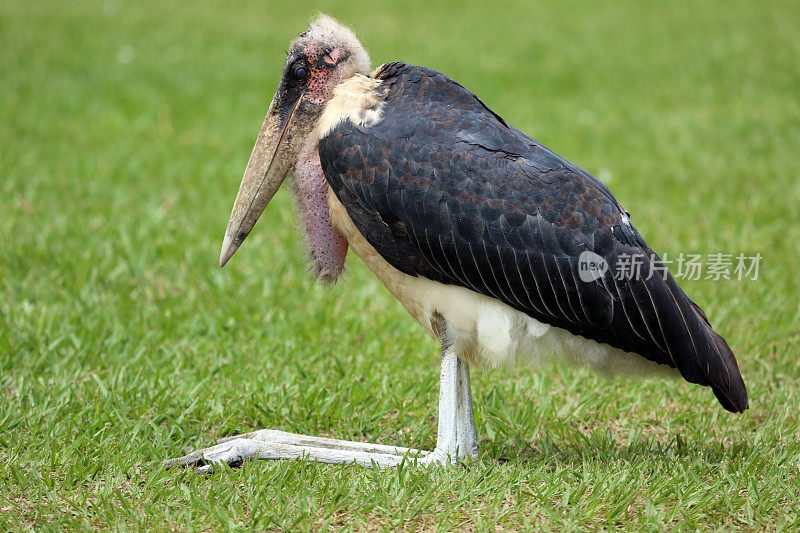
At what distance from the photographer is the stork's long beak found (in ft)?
11.0

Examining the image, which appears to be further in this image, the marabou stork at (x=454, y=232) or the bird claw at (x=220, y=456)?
the bird claw at (x=220, y=456)

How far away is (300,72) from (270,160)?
351 millimetres

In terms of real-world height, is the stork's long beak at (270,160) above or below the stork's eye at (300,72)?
below

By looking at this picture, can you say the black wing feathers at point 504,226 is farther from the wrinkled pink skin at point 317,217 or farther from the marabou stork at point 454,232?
the wrinkled pink skin at point 317,217

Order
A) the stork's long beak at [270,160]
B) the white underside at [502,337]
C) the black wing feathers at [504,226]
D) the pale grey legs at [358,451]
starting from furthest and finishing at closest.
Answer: the stork's long beak at [270,160] < the pale grey legs at [358,451] < the white underside at [502,337] < the black wing feathers at [504,226]

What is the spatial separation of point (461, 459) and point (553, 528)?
53 centimetres

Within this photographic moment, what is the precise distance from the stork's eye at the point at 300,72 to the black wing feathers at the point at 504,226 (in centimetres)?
33

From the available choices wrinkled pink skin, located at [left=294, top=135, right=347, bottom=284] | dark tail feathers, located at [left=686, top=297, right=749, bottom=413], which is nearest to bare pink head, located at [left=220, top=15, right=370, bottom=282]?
wrinkled pink skin, located at [left=294, top=135, right=347, bottom=284]

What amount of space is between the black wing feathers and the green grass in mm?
507

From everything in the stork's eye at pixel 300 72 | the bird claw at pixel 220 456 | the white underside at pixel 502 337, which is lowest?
the bird claw at pixel 220 456

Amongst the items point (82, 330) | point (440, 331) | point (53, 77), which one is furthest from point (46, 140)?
point (440, 331)

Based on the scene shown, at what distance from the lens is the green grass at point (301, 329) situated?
9.98 ft

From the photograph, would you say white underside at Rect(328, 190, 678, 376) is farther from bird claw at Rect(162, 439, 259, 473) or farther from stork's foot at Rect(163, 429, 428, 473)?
bird claw at Rect(162, 439, 259, 473)

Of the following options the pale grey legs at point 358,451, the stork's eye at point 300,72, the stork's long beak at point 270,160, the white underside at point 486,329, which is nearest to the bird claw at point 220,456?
the pale grey legs at point 358,451
